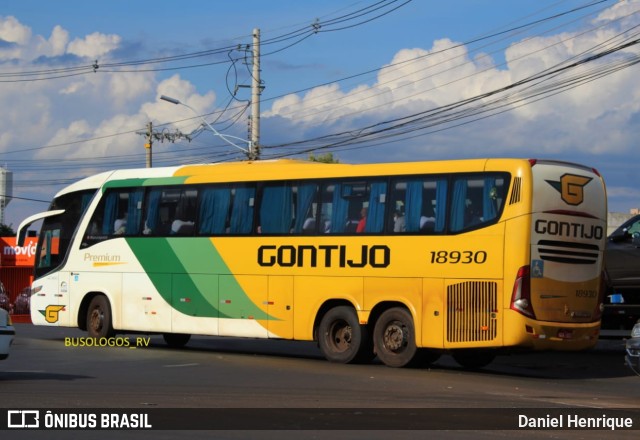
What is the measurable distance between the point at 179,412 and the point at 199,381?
12.7 ft

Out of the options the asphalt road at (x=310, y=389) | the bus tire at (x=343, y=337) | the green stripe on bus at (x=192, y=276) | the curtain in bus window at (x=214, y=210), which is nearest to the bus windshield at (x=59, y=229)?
the green stripe on bus at (x=192, y=276)

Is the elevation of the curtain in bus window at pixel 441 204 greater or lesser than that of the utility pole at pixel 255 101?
lesser

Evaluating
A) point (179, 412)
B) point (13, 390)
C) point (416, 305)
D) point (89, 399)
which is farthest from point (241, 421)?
point (416, 305)

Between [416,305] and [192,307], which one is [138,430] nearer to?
[416,305]

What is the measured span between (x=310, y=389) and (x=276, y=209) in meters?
6.51

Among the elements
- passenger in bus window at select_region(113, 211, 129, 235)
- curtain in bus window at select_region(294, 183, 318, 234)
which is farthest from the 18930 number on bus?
passenger in bus window at select_region(113, 211, 129, 235)

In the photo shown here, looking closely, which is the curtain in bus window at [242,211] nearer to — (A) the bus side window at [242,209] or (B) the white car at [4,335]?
(A) the bus side window at [242,209]

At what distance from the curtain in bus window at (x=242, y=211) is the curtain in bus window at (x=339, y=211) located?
6.44 ft

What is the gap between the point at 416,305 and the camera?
19469 mm

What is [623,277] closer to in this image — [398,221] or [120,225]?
[398,221]

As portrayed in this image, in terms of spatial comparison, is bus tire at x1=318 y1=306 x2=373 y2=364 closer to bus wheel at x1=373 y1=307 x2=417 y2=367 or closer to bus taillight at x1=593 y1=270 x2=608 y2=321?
→ bus wheel at x1=373 y1=307 x2=417 y2=367

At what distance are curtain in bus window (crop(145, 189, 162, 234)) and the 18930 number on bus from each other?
6804 mm

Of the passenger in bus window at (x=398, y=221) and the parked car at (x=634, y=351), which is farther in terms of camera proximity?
the passenger in bus window at (x=398, y=221)

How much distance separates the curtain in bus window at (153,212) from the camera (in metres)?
23.7
